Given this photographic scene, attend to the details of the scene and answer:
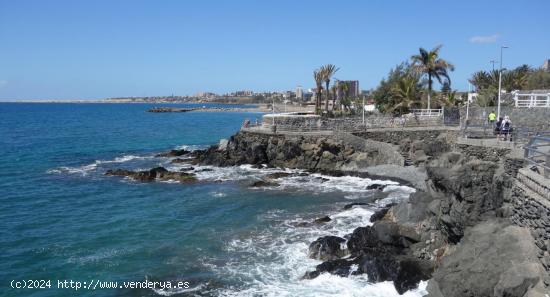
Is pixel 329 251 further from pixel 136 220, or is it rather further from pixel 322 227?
pixel 136 220

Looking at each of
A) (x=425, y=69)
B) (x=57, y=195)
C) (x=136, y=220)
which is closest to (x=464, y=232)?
(x=136, y=220)

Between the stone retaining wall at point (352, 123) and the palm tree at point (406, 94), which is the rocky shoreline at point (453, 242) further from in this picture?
the palm tree at point (406, 94)

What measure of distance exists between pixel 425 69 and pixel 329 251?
32.4 m

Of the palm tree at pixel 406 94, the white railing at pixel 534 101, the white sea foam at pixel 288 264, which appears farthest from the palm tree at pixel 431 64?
the white sea foam at pixel 288 264

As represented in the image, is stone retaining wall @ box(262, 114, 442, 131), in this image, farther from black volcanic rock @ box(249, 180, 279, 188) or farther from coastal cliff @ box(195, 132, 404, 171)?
black volcanic rock @ box(249, 180, 279, 188)

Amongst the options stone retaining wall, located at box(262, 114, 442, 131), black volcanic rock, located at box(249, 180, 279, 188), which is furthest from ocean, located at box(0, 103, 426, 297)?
stone retaining wall, located at box(262, 114, 442, 131)

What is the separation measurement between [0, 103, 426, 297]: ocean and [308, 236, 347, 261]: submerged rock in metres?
0.47

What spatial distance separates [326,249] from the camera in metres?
17.5

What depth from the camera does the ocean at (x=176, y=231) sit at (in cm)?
1548

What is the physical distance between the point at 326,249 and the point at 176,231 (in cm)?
726

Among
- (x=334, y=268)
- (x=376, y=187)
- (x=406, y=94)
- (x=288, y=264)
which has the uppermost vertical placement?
(x=406, y=94)

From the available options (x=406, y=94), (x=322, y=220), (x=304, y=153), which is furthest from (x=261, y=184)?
(x=406, y=94)

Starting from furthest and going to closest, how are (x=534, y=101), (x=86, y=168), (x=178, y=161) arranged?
(x=178, y=161)
(x=86, y=168)
(x=534, y=101)

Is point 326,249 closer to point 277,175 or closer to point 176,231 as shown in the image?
point 176,231
